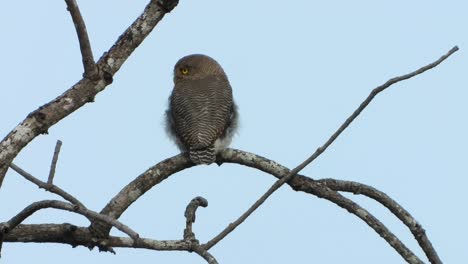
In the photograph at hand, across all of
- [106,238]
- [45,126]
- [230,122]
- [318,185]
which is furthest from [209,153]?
[45,126]

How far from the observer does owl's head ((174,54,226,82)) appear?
9.88 meters

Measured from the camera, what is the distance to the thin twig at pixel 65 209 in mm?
3887

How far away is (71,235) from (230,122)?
367 centimetres

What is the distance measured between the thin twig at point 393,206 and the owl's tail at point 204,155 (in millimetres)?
1495

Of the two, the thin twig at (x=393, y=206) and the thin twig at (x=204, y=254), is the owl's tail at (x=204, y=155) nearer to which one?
the thin twig at (x=393, y=206)

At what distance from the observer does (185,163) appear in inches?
243

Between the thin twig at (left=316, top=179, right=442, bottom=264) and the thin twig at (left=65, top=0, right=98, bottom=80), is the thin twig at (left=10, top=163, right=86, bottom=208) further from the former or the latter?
the thin twig at (left=316, top=179, right=442, bottom=264)

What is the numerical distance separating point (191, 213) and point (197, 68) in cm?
509

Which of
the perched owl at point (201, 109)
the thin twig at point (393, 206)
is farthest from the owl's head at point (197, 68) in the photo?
the thin twig at point (393, 206)

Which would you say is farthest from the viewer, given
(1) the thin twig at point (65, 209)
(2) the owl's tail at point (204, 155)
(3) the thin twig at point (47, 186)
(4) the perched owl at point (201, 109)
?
(4) the perched owl at point (201, 109)

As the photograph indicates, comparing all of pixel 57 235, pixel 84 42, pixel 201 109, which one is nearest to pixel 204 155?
pixel 201 109

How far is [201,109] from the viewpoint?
29.1 ft

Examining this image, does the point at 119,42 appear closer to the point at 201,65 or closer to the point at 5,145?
the point at 5,145

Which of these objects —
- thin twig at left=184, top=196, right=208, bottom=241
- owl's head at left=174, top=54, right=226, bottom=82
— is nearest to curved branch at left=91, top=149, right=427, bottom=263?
thin twig at left=184, top=196, right=208, bottom=241
